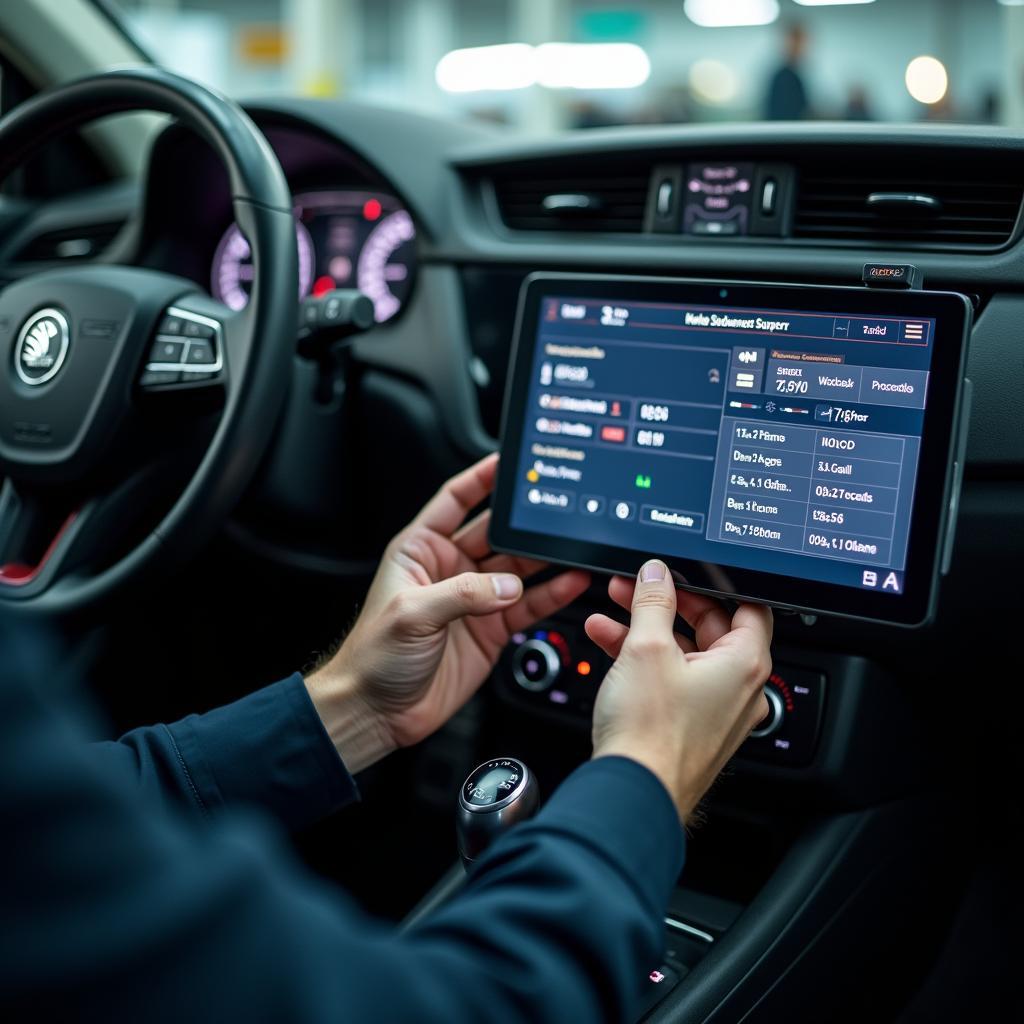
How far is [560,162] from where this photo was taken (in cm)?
130

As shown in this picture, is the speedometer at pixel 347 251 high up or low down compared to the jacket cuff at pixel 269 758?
up

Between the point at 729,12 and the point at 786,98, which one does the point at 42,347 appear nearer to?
the point at 786,98

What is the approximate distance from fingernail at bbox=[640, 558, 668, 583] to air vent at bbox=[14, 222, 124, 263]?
117 cm

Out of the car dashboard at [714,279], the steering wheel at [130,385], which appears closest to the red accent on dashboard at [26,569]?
the steering wheel at [130,385]

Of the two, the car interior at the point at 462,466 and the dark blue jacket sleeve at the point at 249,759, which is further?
the car interior at the point at 462,466

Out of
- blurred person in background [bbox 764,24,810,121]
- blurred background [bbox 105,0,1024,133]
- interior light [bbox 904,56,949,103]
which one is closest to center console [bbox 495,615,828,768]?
blurred person in background [bbox 764,24,810,121]

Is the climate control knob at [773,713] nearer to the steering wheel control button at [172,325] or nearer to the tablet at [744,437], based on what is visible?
the tablet at [744,437]

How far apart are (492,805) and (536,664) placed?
0.32 metres

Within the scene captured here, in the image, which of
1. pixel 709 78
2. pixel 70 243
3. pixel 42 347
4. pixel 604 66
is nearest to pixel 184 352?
pixel 42 347

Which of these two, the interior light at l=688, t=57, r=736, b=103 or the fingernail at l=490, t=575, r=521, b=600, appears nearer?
the fingernail at l=490, t=575, r=521, b=600

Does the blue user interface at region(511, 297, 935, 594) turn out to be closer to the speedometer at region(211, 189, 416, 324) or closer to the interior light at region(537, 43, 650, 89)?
the speedometer at region(211, 189, 416, 324)

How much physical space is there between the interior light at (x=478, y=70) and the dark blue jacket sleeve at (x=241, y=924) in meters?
10.3

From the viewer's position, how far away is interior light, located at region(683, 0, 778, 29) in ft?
32.5

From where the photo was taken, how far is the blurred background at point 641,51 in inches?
372
